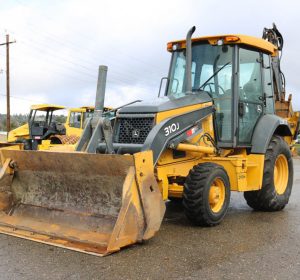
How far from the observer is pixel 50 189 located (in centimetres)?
576

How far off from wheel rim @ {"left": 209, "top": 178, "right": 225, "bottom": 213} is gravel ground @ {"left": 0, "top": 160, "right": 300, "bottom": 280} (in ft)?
0.93

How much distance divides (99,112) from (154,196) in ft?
4.50

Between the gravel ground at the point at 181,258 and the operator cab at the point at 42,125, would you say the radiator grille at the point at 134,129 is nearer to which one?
the gravel ground at the point at 181,258

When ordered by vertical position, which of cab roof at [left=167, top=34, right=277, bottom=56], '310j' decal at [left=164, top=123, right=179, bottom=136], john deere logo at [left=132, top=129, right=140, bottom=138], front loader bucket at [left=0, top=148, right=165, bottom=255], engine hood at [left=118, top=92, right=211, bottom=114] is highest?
cab roof at [left=167, top=34, right=277, bottom=56]

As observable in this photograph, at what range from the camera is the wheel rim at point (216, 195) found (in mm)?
5851

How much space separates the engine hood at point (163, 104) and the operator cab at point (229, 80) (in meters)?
0.18

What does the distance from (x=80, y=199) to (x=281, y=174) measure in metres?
3.99

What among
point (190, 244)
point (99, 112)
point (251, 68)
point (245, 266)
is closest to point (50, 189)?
point (99, 112)

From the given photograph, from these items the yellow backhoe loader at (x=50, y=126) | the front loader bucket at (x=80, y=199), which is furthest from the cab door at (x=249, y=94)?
the yellow backhoe loader at (x=50, y=126)

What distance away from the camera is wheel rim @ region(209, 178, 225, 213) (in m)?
5.85

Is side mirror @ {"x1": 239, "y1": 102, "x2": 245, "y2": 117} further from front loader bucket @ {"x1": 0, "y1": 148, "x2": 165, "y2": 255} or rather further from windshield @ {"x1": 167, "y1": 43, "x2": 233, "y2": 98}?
front loader bucket @ {"x1": 0, "y1": 148, "x2": 165, "y2": 255}

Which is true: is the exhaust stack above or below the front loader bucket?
above

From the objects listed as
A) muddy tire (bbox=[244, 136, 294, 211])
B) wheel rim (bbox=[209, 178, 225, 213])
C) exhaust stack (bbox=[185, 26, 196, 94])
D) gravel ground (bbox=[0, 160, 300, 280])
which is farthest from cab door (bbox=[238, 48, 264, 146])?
gravel ground (bbox=[0, 160, 300, 280])

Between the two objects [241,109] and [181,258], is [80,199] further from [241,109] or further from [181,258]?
[241,109]
